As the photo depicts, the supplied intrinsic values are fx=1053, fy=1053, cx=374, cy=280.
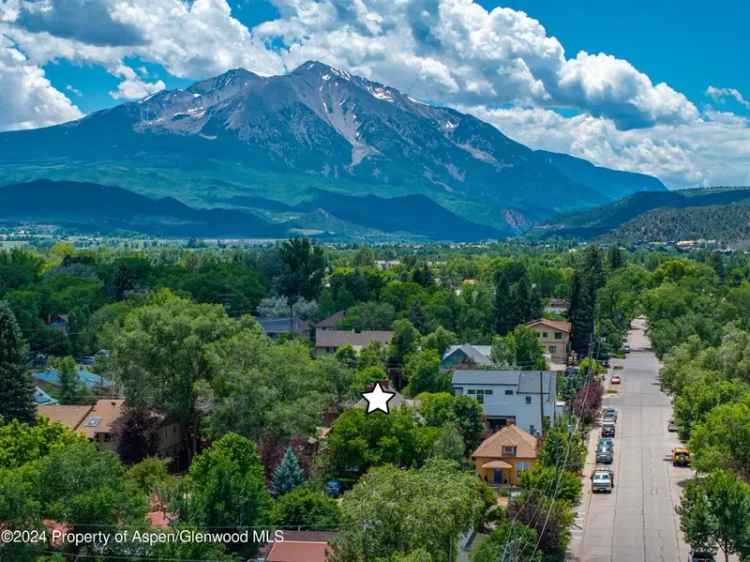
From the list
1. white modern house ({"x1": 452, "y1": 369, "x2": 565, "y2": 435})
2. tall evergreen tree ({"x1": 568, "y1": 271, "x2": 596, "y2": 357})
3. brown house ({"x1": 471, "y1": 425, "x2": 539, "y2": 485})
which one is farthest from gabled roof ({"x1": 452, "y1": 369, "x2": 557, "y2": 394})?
tall evergreen tree ({"x1": 568, "y1": 271, "x2": 596, "y2": 357})

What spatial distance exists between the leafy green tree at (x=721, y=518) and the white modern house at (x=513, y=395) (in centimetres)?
2150

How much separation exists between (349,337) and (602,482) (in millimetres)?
42402

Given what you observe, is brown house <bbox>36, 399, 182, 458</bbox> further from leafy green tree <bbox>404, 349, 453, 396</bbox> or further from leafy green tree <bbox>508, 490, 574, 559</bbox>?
leafy green tree <bbox>508, 490, 574, 559</bbox>

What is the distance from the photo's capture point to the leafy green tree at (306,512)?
35.6m

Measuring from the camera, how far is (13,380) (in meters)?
48.0

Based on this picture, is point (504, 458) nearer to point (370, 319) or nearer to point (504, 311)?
point (370, 319)

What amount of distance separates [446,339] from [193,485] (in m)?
45.2

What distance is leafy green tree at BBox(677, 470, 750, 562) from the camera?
114ft

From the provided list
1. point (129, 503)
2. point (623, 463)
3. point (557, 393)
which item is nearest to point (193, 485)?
point (129, 503)

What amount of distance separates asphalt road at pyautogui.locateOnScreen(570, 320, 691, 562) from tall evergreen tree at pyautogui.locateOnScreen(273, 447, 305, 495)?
1093cm

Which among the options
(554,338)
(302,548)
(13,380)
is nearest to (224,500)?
(302,548)

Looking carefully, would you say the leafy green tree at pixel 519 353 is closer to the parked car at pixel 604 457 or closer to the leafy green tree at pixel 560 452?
the parked car at pixel 604 457

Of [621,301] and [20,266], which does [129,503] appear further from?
[20,266]

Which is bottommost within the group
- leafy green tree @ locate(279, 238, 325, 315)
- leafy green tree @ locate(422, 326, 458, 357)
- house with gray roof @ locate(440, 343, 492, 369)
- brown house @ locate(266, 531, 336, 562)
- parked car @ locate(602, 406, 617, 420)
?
parked car @ locate(602, 406, 617, 420)
